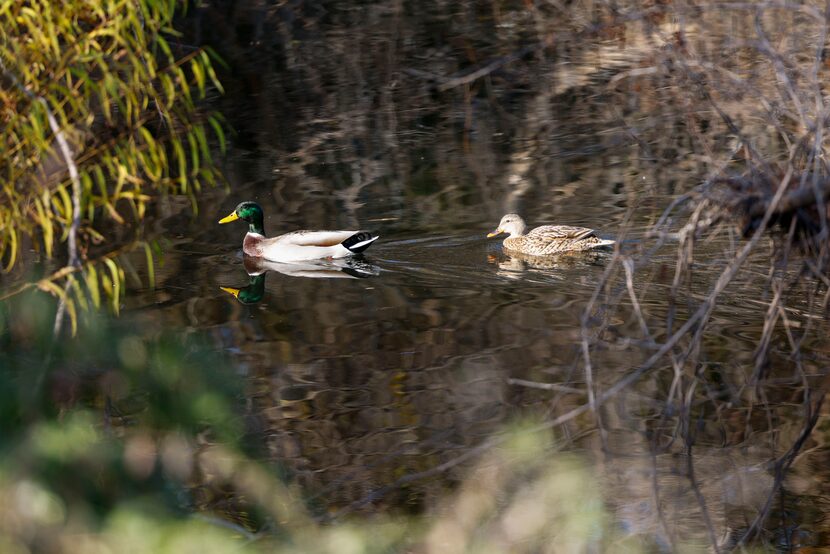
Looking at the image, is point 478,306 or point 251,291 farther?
point 251,291

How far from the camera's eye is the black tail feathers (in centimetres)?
997

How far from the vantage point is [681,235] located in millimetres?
4207

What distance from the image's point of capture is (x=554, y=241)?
9641 mm

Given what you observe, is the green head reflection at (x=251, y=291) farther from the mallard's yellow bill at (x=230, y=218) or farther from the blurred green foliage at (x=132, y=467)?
the blurred green foliage at (x=132, y=467)

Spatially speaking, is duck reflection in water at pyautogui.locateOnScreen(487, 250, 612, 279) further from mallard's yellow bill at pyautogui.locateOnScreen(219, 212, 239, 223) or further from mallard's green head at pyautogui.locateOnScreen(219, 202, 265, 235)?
mallard's yellow bill at pyautogui.locateOnScreen(219, 212, 239, 223)

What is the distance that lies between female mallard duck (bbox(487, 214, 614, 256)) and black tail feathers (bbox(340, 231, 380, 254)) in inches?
41.9

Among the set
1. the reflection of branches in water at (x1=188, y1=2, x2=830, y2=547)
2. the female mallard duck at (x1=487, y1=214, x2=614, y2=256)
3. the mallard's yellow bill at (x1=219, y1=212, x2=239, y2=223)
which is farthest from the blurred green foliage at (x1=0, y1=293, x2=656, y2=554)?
the mallard's yellow bill at (x1=219, y1=212, x2=239, y2=223)

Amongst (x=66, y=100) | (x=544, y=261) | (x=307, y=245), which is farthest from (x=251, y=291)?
(x=66, y=100)

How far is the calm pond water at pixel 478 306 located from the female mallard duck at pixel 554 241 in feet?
0.39

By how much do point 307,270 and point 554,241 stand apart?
193 cm

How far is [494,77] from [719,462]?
912 cm

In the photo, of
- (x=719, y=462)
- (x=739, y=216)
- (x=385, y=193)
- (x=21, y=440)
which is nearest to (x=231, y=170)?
(x=385, y=193)

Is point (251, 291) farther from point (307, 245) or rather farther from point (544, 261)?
point (544, 261)

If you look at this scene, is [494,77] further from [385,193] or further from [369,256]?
[369,256]
